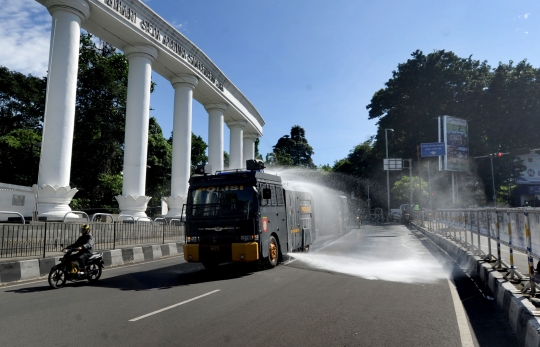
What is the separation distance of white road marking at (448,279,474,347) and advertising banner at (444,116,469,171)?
41796 millimetres

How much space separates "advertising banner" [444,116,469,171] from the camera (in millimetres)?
46094

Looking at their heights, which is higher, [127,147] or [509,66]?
[509,66]

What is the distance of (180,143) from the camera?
82.7ft

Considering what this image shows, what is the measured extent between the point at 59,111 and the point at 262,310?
14.1 meters

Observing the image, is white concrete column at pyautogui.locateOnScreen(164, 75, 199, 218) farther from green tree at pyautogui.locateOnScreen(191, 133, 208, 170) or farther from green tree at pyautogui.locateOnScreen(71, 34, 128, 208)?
green tree at pyautogui.locateOnScreen(191, 133, 208, 170)

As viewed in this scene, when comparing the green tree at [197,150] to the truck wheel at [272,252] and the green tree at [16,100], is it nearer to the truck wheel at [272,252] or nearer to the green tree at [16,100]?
the green tree at [16,100]

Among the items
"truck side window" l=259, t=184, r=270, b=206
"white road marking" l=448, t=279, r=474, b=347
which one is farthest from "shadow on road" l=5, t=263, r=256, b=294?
"white road marking" l=448, t=279, r=474, b=347

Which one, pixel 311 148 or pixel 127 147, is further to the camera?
pixel 311 148

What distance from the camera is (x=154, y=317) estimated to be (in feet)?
20.4

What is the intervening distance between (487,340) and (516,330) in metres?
0.55

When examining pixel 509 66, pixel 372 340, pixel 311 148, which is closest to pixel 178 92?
pixel 372 340

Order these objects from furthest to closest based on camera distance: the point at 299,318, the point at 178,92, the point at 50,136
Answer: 1. the point at 178,92
2. the point at 50,136
3. the point at 299,318

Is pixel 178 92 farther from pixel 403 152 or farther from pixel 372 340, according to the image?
pixel 403 152

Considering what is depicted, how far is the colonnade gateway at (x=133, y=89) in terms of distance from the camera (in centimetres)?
1661
